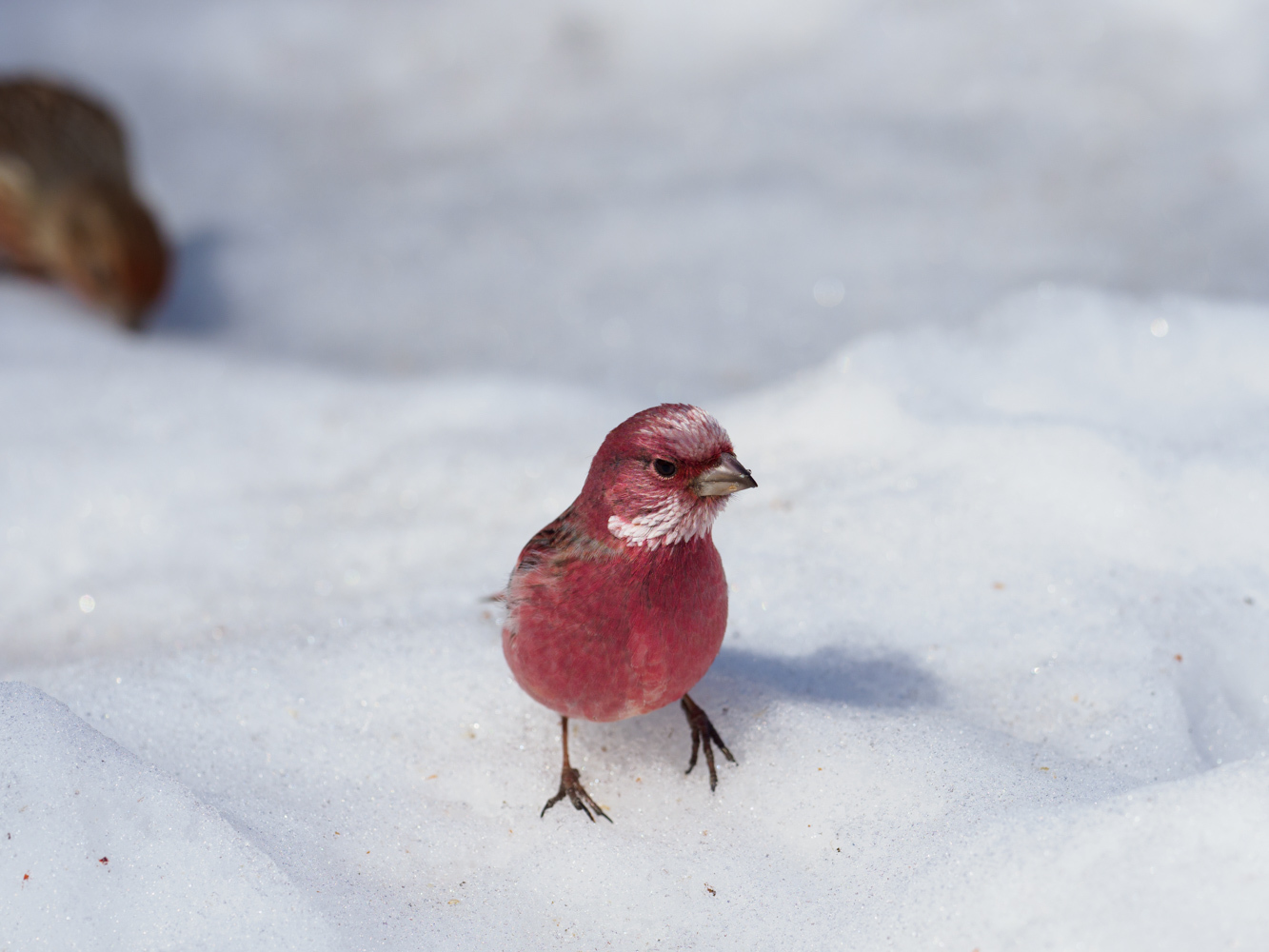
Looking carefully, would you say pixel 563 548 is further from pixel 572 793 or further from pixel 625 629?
pixel 572 793

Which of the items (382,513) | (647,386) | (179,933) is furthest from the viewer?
(647,386)

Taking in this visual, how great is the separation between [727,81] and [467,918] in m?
5.85

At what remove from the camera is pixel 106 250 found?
560 cm

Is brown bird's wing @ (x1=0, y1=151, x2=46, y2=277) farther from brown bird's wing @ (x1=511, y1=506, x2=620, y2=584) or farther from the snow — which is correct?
brown bird's wing @ (x1=511, y1=506, x2=620, y2=584)

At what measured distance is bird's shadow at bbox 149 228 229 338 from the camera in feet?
19.5

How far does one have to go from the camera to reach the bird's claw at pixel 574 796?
2564mm

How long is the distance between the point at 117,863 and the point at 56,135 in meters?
5.12

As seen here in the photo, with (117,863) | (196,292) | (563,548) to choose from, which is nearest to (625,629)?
(563,548)

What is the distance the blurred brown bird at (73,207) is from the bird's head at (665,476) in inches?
167

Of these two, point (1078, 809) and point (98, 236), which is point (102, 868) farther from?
point (98, 236)

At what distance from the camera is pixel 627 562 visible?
2.35 metres

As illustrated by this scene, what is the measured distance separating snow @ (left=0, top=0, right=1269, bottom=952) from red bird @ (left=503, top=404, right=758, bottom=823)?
0.40m

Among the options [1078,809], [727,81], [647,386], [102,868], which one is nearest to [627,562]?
[1078,809]

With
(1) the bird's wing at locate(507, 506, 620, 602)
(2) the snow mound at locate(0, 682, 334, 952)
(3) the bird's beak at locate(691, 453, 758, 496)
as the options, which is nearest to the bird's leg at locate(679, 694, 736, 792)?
(1) the bird's wing at locate(507, 506, 620, 602)
